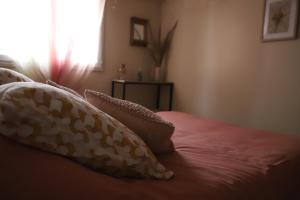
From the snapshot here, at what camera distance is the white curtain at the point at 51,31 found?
248 centimetres

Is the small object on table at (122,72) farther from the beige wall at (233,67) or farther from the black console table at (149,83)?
the beige wall at (233,67)

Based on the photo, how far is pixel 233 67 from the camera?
266 cm

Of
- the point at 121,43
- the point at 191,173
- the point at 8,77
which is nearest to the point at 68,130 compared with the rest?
the point at 191,173

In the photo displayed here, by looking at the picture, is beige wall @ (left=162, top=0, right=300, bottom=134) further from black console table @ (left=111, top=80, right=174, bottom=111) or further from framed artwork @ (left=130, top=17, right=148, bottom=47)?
framed artwork @ (left=130, top=17, right=148, bottom=47)

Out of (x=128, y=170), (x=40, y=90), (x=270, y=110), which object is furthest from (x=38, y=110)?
(x=270, y=110)

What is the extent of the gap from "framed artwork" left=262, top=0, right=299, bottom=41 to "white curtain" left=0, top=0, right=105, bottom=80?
5.90ft

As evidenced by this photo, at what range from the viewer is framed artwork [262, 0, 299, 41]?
2.17 m

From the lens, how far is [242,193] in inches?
33.7

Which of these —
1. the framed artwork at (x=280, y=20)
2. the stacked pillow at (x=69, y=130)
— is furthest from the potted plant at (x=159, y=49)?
the stacked pillow at (x=69, y=130)

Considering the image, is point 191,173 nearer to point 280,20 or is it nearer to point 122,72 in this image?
point 280,20

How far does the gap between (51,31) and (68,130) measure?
7.33 ft

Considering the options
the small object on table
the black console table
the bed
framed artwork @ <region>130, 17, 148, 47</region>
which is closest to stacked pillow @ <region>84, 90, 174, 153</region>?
the bed

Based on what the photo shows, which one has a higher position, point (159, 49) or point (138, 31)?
point (138, 31)

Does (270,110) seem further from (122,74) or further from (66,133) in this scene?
(66,133)
